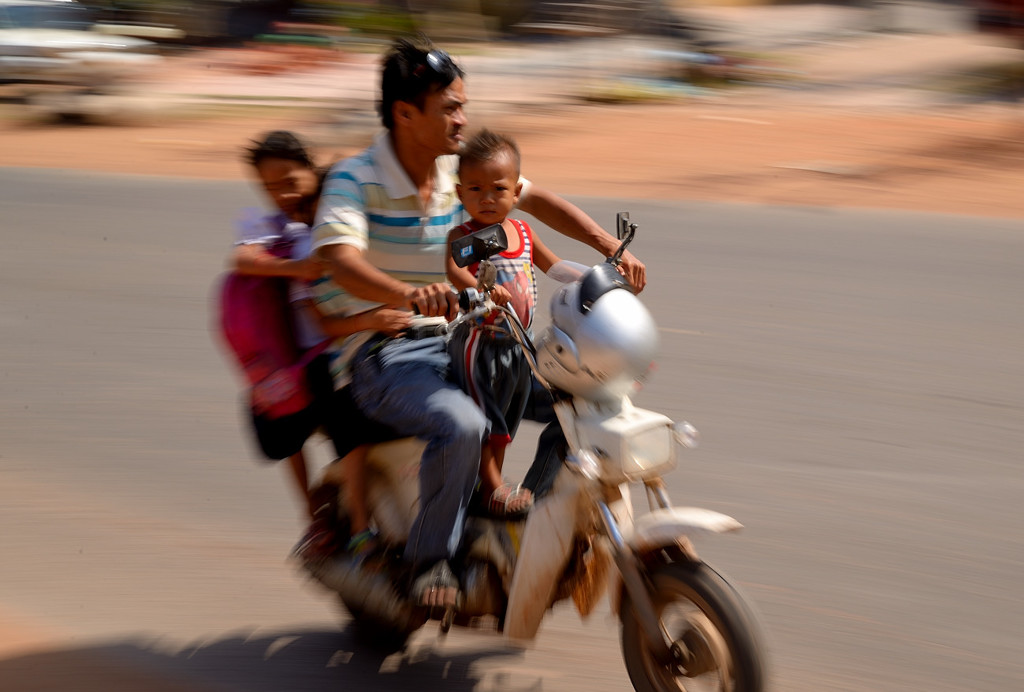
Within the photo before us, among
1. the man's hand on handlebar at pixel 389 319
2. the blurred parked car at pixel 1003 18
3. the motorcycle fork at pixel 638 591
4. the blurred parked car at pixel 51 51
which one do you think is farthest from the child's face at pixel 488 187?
the blurred parked car at pixel 1003 18

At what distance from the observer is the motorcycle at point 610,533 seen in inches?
113

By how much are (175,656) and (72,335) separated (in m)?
3.84

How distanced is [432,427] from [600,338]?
56 centimetres

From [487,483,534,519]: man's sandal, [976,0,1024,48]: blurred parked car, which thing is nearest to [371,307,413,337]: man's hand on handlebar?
[487,483,534,519]: man's sandal

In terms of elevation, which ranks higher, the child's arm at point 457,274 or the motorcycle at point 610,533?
the child's arm at point 457,274

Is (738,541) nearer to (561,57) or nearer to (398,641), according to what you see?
(398,641)

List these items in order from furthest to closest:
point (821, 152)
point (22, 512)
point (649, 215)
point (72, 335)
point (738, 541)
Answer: point (821, 152)
point (649, 215)
point (72, 335)
point (22, 512)
point (738, 541)

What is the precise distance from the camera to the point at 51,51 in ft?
57.7

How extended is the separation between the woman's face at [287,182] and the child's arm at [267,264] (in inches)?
8.9

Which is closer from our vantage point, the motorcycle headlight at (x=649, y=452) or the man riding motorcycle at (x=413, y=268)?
the motorcycle headlight at (x=649, y=452)

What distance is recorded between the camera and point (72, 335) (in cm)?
713

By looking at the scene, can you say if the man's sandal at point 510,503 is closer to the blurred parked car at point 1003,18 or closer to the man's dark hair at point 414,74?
the man's dark hair at point 414,74

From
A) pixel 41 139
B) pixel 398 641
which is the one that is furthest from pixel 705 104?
pixel 398 641

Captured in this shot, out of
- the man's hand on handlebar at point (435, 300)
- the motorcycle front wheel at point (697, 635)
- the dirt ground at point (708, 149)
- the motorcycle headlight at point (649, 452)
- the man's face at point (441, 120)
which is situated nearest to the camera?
the motorcycle front wheel at point (697, 635)
